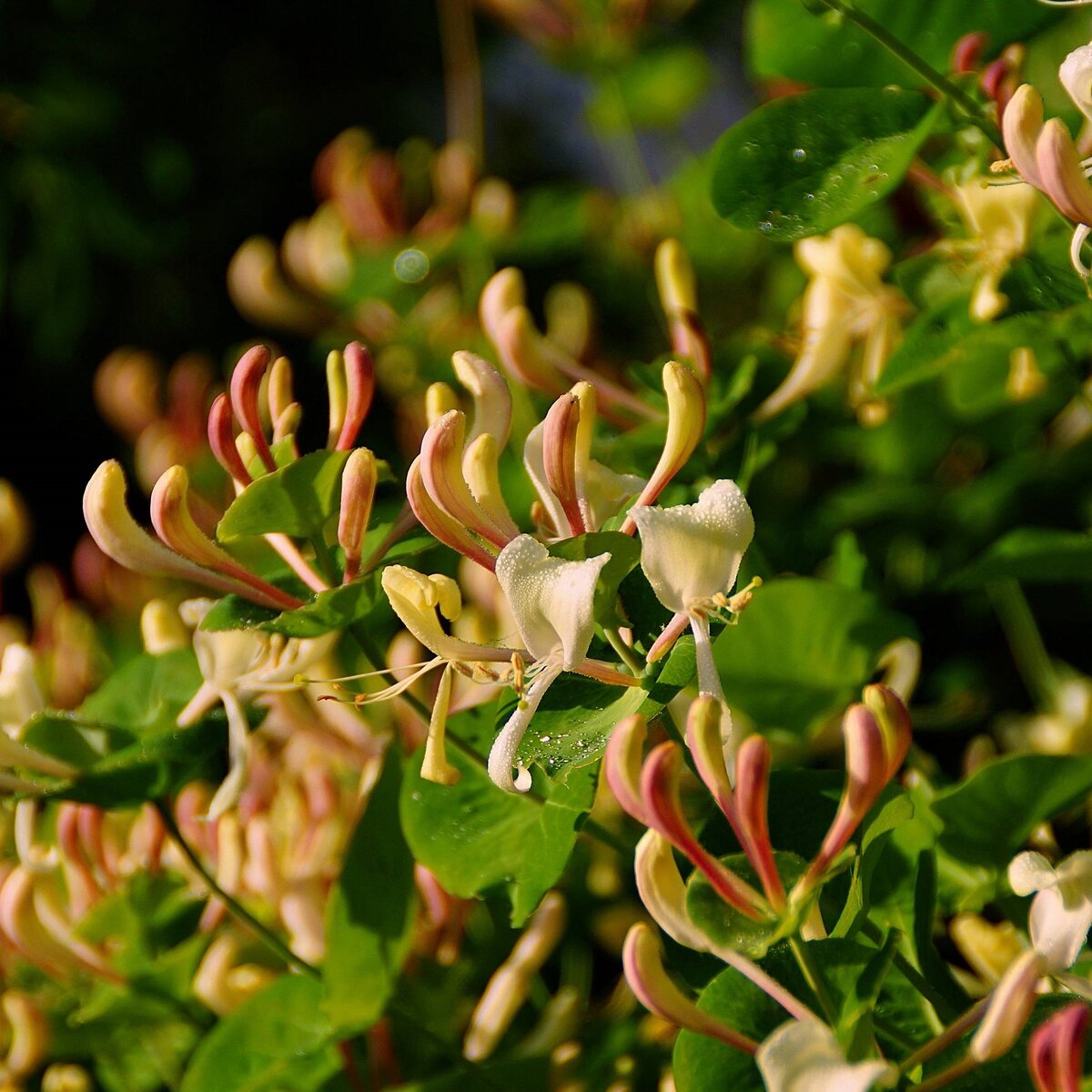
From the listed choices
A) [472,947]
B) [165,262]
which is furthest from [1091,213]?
[165,262]

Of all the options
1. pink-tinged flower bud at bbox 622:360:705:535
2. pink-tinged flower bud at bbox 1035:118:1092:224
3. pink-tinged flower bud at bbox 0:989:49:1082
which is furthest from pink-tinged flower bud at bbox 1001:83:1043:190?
pink-tinged flower bud at bbox 0:989:49:1082

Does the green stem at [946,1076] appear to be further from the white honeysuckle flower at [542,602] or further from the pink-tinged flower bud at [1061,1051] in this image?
the white honeysuckle flower at [542,602]

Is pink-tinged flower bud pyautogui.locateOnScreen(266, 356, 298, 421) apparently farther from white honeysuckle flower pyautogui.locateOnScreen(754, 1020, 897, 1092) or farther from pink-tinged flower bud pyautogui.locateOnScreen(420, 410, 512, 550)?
white honeysuckle flower pyautogui.locateOnScreen(754, 1020, 897, 1092)

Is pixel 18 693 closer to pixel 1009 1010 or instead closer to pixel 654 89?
pixel 1009 1010

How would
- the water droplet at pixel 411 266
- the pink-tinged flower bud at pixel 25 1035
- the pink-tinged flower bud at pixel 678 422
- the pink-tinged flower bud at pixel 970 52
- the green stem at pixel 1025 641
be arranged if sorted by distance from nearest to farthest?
the pink-tinged flower bud at pixel 678 422
the pink-tinged flower bud at pixel 970 52
the pink-tinged flower bud at pixel 25 1035
the green stem at pixel 1025 641
the water droplet at pixel 411 266

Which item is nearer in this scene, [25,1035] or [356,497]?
[356,497]

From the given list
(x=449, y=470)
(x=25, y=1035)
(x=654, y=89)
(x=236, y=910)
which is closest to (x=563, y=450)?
(x=449, y=470)

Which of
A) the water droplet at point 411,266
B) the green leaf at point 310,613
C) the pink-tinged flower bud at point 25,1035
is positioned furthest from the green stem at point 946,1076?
the water droplet at point 411,266
